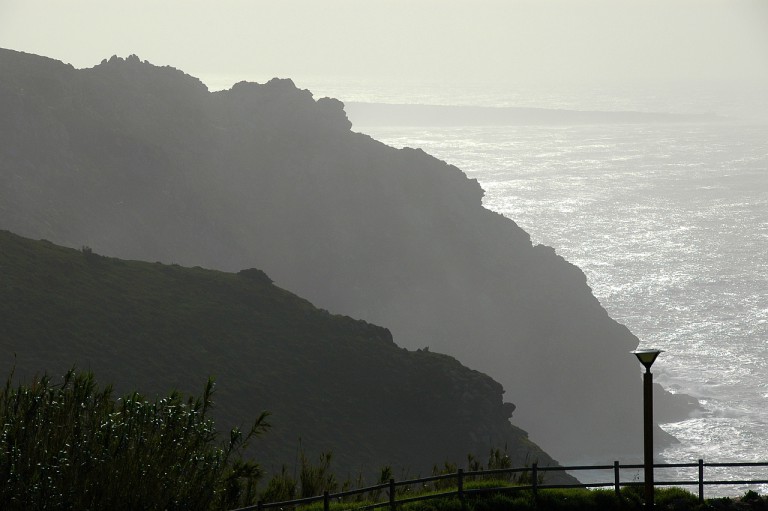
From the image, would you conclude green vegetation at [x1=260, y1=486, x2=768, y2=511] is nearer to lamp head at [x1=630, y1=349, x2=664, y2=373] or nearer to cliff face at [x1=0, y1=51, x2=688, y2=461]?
lamp head at [x1=630, y1=349, x2=664, y2=373]

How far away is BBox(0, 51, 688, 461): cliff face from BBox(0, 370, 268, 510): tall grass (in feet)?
329

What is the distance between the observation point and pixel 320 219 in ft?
A: 492

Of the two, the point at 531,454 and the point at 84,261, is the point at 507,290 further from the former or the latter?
the point at 84,261

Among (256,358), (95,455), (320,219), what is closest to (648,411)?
(95,455)

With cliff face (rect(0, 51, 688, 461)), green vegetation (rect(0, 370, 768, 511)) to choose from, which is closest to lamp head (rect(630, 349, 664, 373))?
green vegetation (rect(0, 370, 768, 511))

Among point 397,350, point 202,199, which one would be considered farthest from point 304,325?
point 202,199

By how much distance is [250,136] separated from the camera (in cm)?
15775

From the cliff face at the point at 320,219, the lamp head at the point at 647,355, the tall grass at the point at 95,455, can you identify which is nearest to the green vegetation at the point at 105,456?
the tall grass at the point at 95,455

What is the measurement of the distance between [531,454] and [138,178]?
75.0 m

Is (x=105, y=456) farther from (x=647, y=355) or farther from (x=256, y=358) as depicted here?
(x=256, y=358)

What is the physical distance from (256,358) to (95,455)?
67.0 meters

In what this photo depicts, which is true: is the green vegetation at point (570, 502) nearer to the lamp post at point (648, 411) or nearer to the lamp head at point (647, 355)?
the lamp post at point (648, 411)

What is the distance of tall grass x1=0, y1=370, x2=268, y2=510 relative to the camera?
89.1 ft

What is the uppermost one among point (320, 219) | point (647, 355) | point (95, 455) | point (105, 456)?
point (320, 219)
